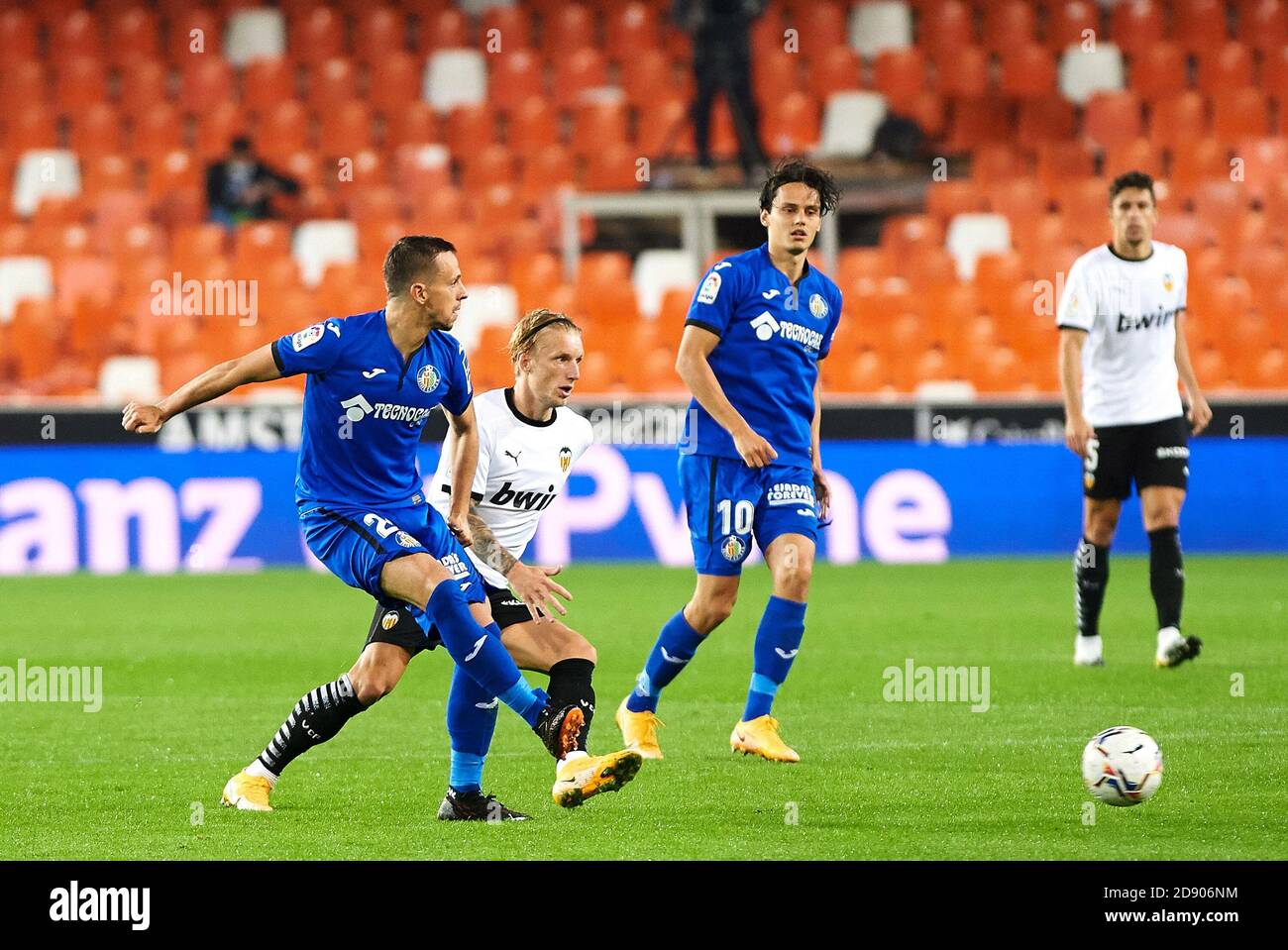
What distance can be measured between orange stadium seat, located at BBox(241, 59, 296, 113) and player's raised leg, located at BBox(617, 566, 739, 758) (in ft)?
43.1

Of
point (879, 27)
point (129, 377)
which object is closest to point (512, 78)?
point (879, 27)

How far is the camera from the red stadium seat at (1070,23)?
1872 centimetres

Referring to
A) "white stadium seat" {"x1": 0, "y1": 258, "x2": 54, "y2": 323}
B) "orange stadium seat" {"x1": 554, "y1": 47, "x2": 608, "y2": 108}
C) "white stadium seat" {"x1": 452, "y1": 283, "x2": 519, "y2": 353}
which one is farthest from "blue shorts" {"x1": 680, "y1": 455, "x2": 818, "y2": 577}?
"orange stadium seat" {"x1": 554, "y1": 47, "x2": 608, "y2": 108}

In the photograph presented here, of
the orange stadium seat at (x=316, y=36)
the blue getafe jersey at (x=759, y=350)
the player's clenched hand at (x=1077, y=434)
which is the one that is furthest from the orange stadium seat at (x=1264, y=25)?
the blue getafe jersey at (x=759, y=350)

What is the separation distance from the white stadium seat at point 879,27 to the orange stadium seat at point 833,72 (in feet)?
0.69

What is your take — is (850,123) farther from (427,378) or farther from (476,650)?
(476,650)

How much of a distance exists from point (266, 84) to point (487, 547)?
13809 millimetres

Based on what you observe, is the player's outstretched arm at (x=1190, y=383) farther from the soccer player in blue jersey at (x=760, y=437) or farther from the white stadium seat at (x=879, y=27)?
the white stadium seat at (x=879, y=27)

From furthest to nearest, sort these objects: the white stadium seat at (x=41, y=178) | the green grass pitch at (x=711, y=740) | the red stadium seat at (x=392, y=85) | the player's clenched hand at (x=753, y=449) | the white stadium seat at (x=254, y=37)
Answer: the white stadium seat at (x=254, y=37)
the red stadium seat at (x=392, y=85)
the white stadium seat at (x=41, y=178)
the player's clenched hand at (x=753, y=449)
the green grass pitch at (x=711, y=740)

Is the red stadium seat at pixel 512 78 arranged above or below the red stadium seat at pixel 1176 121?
above

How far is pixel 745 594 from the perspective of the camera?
39.1 feet

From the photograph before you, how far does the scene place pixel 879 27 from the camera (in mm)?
18828
